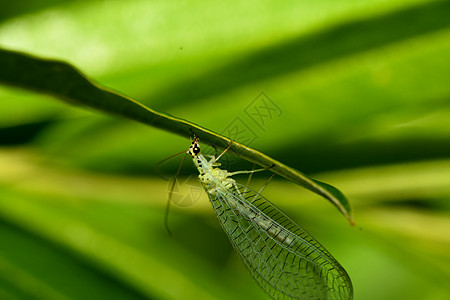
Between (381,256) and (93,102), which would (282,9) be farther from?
(381,256)

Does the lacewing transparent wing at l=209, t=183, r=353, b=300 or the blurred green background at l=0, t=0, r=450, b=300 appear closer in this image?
the lacewing transparent wing at l=209, t=183, r=353, b=300

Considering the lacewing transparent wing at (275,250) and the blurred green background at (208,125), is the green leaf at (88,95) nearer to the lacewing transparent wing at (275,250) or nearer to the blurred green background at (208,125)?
the blurred green background at (208,125)

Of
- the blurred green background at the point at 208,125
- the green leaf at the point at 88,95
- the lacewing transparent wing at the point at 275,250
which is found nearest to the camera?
the green leaf at the point at 88,95

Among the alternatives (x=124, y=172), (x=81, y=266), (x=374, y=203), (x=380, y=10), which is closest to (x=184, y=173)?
(x=124, y=172)

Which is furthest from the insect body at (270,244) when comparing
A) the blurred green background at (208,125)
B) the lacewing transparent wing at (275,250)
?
the blurred green background at (208,125)

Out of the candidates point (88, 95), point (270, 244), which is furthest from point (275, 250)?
point (88, 95)

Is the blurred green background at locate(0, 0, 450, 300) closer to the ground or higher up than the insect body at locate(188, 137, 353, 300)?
higher up

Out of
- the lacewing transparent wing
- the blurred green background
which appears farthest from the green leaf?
the lacewing transparent wing

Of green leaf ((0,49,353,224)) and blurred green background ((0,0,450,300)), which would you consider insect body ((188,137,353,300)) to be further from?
green leaf ((0,49,353,224))
